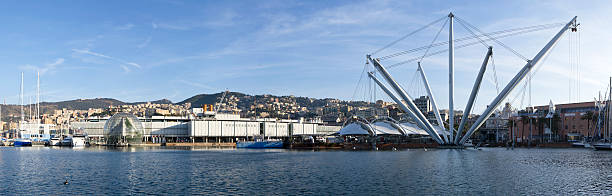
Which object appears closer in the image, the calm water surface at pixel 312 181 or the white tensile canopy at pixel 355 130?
the calm water surface at pixel 312 181

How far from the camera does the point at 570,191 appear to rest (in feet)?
106

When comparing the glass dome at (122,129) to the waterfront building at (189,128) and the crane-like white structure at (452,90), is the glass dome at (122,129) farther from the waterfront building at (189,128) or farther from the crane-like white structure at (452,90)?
the crane-like white structure at (452,90)

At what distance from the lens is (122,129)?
131 meters

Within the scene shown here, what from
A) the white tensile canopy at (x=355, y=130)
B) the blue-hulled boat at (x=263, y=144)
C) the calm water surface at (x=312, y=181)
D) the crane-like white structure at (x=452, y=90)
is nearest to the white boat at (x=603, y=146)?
the crane-like white structure at (x=452, y=90)

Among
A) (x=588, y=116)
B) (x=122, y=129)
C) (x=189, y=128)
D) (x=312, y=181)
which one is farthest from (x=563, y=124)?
(x=122, y=129)

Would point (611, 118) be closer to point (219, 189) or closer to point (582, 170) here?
point (582, 170)

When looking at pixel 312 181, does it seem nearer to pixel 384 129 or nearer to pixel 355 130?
pixel 355 130

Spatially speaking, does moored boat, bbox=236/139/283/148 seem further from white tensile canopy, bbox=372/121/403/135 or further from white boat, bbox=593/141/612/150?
white boat, bbox=593/141/612/150

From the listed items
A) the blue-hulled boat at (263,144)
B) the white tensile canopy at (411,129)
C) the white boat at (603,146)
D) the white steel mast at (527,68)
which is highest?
the white steel mast at (527,68)

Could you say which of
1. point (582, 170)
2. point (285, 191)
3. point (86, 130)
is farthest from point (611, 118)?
point (86, 130)

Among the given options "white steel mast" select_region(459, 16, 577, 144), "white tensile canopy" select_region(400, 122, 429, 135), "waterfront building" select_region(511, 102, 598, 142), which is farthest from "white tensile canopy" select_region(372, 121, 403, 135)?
"waterfront building" select_region(511, 102, 598, 142)

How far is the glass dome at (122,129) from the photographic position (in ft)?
429

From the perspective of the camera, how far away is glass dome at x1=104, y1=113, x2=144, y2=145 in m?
131

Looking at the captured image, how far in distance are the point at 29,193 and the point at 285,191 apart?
55.5ft
